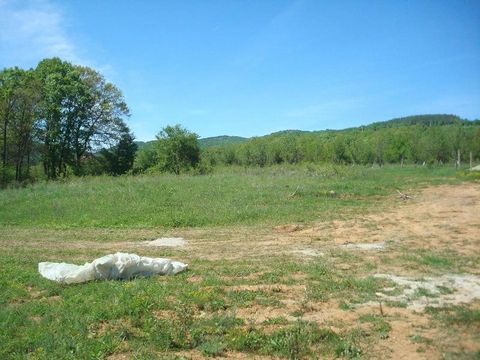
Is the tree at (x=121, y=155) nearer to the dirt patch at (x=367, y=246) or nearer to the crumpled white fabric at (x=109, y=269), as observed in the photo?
the dirt patch at (x=367, y=246)

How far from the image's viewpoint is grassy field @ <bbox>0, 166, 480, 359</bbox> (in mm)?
4797

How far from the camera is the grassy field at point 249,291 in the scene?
4.80 meters

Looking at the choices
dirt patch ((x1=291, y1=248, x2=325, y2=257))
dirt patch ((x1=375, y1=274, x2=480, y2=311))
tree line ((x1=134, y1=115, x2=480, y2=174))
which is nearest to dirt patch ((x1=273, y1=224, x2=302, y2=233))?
dirt patch ((x1=291, y1=248, x2=325, y2=257))

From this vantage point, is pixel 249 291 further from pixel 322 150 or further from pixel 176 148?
pixel 322 150

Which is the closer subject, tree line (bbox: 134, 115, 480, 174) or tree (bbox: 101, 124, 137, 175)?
tree (bbox: 101, 124, 137, 175)

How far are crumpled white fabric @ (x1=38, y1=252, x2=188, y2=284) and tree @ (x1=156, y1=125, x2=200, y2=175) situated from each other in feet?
141

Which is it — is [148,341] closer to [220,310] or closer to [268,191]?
[220,310]

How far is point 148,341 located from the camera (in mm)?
4984

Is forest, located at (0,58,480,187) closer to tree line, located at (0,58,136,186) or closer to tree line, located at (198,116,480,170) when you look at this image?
tree line, located at (0,58,136,186)

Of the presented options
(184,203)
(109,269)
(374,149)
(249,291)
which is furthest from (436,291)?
(374,149)

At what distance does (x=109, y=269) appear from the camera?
7516 millimetres

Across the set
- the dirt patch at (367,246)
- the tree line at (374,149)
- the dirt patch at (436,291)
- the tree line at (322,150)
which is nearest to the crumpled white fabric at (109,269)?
the dirt patch at (436,291)

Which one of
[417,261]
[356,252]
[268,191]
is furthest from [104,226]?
[417,261]

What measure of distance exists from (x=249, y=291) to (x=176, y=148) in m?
46.2
